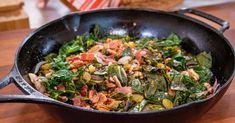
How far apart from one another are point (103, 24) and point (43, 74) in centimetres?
34

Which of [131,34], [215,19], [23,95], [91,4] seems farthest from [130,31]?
[23,95]

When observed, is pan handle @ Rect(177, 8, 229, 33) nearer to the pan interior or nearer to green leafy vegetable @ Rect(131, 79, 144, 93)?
the pan interior

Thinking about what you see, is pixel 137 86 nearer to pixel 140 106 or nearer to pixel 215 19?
pixel 140 106

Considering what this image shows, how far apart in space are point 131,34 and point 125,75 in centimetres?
34

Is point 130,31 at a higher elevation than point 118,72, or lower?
higher

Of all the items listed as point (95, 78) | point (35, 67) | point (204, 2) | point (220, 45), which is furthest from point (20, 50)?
point (204, 2)

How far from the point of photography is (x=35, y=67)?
1061 mm

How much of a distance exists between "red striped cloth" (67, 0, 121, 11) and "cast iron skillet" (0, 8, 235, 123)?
1.24ft

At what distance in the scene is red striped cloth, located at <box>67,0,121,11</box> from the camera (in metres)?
1.62

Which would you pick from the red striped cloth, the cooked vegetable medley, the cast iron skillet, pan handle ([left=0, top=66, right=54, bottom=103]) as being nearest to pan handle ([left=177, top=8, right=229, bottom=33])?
the cast iron skillet

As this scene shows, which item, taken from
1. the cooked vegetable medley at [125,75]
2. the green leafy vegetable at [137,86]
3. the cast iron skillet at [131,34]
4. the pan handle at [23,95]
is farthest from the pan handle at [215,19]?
the pan handle at [23,95]

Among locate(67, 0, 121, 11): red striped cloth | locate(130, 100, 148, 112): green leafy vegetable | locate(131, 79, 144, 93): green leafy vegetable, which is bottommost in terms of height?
locate(130, 100, 148, 112): green leafy vegetable

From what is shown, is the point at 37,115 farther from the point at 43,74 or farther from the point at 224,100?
the point at 224,100

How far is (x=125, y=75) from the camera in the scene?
0.98m
